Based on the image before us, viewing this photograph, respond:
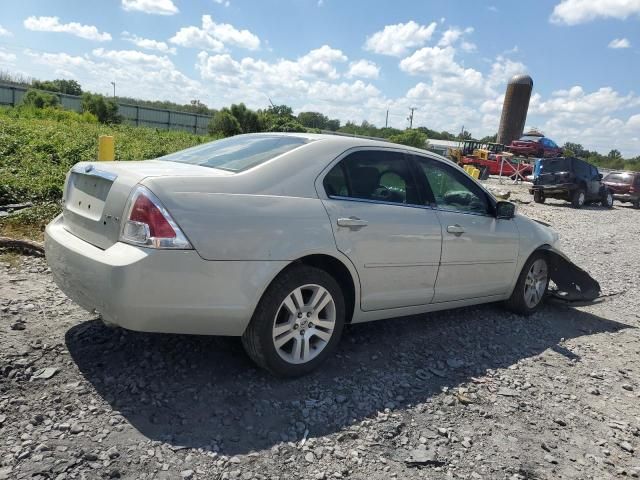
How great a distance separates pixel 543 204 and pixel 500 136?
20392 millimetres

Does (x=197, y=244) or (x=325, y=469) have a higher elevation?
(x=197, y=244)

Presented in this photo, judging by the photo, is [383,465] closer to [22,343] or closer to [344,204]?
[344,204]

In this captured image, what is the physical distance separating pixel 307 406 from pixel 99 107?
3346 cm

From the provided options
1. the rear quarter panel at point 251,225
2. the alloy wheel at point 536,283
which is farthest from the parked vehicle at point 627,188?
the rear quarter panel at point 251,225

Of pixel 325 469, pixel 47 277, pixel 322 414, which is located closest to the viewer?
pixel 325 469

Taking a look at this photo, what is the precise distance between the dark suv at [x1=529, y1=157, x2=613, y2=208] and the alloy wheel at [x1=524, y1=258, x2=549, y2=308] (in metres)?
17.0

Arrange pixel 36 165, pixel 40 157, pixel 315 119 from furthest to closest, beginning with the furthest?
pixel 315 119 → pixel 40 157 → pixel 36 165

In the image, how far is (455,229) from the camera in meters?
4.45

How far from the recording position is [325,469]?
2730 millimetres

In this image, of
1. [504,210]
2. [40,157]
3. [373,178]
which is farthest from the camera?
[40,157]

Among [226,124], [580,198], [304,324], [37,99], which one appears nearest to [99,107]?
[37,99]

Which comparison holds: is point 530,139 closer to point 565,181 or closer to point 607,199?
point 607,199

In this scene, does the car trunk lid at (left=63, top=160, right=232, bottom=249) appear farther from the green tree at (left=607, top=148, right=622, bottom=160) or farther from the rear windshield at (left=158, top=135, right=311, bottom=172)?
the green tree at (left=607, top=148, right=622, bottom=160)

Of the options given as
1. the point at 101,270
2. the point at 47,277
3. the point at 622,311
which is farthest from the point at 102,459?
the point at 622,311
